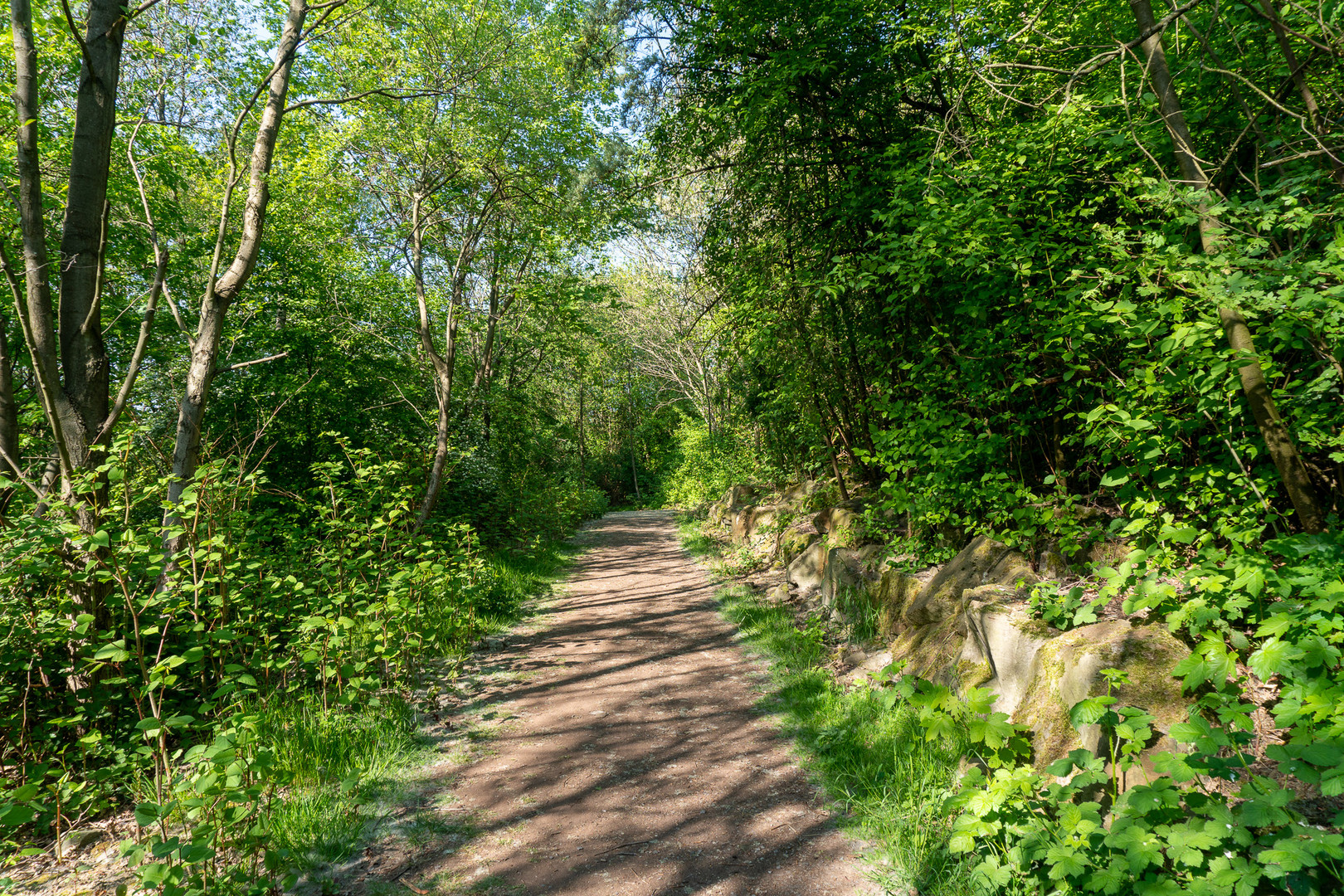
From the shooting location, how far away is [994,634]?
363 centimetres

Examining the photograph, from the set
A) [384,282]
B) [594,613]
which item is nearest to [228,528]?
[594,613]

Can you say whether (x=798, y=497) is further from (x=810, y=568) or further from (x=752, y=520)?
(x=810, y=568)

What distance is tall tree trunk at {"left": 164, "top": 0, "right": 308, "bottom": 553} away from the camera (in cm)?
432

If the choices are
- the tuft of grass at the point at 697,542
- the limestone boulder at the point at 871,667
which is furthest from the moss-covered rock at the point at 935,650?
the tuft of grass at the point at 697,542

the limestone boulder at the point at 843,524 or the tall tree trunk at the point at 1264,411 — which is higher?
the tall tree trunk at the point at 1264,411

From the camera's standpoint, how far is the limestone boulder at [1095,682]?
2.65m

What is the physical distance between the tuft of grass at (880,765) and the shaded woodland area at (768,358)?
7cm

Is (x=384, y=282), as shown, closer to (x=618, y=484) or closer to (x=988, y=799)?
(x=988, y=799)

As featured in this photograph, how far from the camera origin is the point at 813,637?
5.66m

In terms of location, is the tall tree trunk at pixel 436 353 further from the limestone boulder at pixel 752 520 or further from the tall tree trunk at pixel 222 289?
the limestone boulder at pixel 752 520

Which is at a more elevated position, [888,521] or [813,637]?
[888,521]

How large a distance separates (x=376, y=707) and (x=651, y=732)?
2.01 metres

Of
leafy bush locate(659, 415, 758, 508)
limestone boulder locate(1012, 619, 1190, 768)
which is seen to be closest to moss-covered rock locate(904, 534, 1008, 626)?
limestone boulder locate(1012, 619, 1190, 768)

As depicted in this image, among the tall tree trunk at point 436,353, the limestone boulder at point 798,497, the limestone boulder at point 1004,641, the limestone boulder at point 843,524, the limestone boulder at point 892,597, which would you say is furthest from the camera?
the limestone boulder at point 798,497
